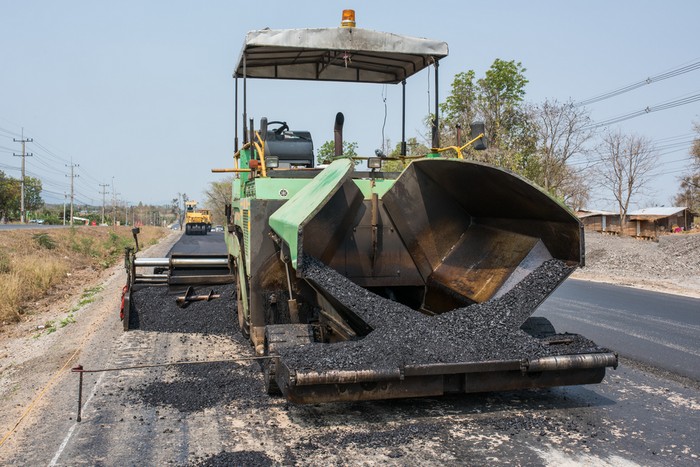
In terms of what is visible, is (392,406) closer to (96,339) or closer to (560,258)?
(560,258)

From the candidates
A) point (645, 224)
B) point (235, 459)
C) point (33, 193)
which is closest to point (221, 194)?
point (645, 224)

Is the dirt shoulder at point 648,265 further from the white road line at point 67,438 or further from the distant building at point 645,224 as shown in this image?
the distant building at point 645,224

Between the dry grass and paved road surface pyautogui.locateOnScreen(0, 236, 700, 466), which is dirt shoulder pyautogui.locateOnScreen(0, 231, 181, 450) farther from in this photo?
the dry grass

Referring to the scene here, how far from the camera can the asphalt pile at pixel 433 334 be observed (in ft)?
13.6

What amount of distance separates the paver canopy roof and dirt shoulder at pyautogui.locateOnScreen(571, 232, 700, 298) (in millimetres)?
8073

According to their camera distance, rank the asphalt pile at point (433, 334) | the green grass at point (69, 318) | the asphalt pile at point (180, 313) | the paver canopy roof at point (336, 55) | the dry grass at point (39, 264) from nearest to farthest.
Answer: the asphalt pile at point (433, 334) < the paver canopy roof at point (336, 55) < the asphalt pile at point (180, 313) < the green grass at point (69, 318) < the dry grass at point (39, 264)

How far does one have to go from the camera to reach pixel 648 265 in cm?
1989

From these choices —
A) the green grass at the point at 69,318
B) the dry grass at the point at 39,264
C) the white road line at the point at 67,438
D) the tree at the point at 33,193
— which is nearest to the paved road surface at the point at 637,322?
the white road line at the point at 67,438

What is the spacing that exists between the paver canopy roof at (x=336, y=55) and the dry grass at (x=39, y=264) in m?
7.64

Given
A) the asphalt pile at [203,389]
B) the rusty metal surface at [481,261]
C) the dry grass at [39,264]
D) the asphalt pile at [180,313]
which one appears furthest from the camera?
the dry grass at [39,264]

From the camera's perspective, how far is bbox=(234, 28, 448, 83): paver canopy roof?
592 centimetres

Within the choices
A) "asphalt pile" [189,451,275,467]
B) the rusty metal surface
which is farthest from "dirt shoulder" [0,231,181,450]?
the rusty metal surface

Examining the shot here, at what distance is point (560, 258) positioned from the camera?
197 inches

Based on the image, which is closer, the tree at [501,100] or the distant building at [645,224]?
the tree at [501,100]
